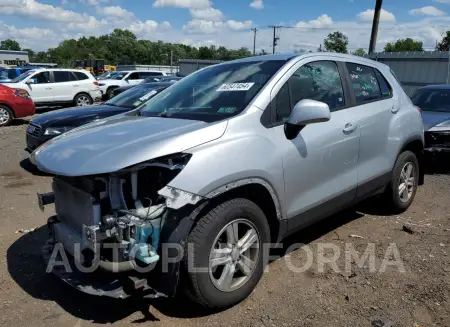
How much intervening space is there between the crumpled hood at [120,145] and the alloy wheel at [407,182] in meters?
2.94

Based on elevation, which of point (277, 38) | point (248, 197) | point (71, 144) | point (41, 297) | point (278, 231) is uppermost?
point (277, 38)

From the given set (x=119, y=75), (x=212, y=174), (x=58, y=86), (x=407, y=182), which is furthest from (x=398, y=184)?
(x=119, y=75)

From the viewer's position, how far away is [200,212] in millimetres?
2891

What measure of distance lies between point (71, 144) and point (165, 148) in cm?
85

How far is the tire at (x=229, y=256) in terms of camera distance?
2834 millimetres

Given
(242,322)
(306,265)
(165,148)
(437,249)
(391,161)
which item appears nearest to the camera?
(165,148)

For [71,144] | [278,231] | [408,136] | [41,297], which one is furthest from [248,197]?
[408,136]

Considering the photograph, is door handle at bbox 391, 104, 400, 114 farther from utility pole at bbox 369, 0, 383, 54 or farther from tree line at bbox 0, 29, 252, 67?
tree line at bbox 0, 29, 252, 67

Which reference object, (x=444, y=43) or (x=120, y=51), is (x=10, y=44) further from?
(x=444, y=43)

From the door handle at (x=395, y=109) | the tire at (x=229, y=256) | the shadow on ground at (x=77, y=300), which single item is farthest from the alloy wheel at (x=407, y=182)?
the tire at (x=229, y=256)

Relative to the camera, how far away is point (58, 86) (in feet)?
53.9

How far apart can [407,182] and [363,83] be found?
150 centimetres

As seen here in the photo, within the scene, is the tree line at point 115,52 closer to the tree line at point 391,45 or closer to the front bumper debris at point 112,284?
the tree line at point 391,45

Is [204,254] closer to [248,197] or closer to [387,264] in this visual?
[248,197]
